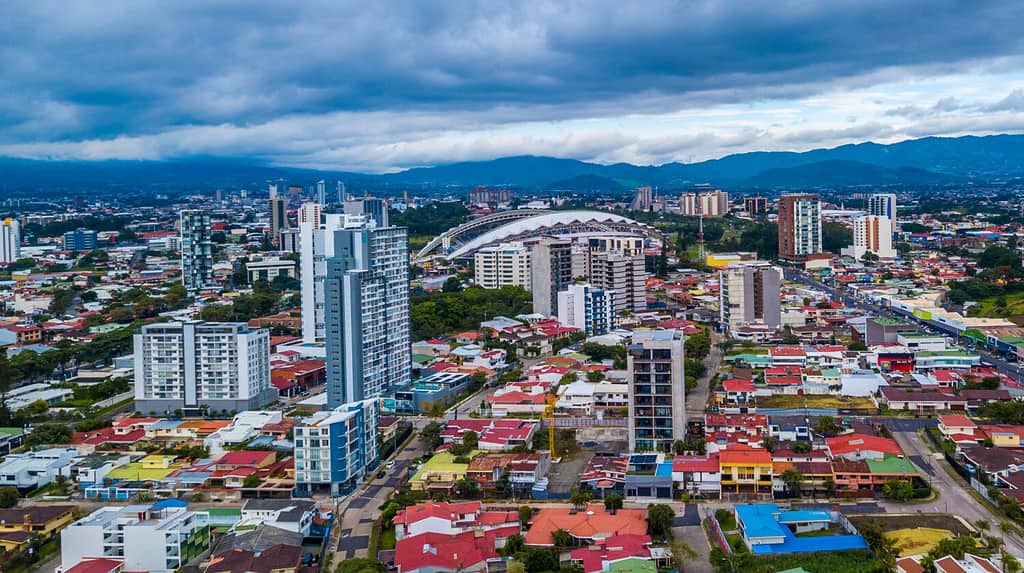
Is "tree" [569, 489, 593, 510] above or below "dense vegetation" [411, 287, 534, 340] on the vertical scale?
below

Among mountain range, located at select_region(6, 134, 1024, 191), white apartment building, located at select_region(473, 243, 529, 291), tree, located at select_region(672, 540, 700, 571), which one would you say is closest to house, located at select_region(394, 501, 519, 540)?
tree, located at select_region(672, 540, 700, 571)

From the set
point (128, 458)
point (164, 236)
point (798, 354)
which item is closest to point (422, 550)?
point (128, 458)

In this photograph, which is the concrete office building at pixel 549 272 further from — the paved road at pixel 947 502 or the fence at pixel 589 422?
the paved road at pixel 947 502

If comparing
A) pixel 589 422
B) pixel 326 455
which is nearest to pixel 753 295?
pixel 589 422

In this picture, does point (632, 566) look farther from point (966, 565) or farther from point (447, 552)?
point (966, 565)

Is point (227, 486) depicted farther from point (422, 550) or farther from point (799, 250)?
point (799, 250)

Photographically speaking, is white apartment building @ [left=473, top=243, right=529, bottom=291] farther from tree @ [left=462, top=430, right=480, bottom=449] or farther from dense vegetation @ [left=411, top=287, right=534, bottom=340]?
tree @ [left=462, top=430, right=480, bottom=449]
